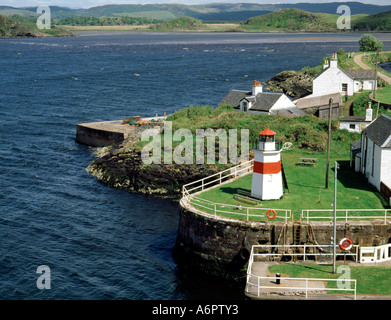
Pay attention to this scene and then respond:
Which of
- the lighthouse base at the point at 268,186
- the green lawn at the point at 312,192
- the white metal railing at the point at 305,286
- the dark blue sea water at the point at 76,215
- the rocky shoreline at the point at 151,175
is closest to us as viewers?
the white metal railing at the point at 305,286

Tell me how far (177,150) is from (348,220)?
81.7 ft

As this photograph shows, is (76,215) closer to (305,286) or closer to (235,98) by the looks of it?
(305,286)

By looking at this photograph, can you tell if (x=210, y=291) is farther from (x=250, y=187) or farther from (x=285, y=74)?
(x=285, y=74)

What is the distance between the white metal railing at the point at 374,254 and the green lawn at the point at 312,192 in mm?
4591

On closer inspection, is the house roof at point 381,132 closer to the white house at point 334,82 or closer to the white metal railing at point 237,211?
the white metal railing at point 237,211

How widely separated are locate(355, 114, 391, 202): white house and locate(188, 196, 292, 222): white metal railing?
7820 mm

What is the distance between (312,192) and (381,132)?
6604mm

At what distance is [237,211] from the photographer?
36.0 metres

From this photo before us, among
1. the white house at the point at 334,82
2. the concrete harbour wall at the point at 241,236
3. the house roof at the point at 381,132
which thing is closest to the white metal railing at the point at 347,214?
the concrete harbour wall at the point at 241,236

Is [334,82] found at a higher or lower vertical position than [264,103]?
higher

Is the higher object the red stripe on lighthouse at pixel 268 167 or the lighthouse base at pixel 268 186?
the red stripe on lighthouse at pixel 268 167

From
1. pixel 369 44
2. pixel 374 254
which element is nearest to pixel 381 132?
pixel 374 254

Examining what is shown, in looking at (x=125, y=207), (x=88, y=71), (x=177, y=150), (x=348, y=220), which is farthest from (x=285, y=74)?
(x=348, y=220)

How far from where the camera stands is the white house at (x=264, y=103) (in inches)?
2574
